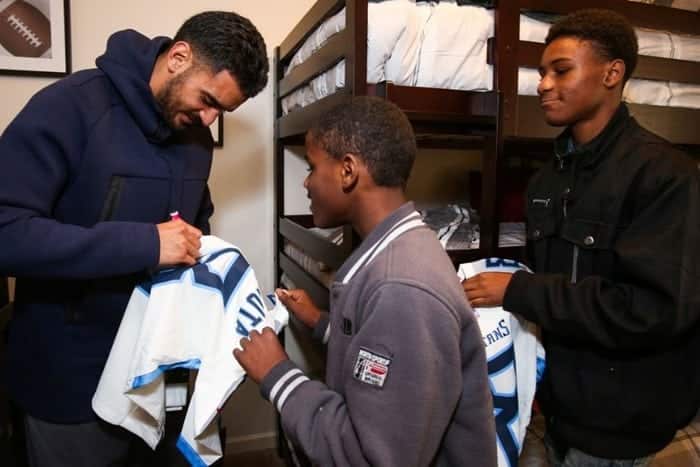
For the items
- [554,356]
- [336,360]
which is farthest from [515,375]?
[336,360]

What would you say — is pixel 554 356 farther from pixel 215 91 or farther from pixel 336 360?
pixel 215 91

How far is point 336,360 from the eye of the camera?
0.84 metres

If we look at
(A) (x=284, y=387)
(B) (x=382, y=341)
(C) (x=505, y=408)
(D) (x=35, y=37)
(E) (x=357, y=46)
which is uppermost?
(D) (x=35, y=37)

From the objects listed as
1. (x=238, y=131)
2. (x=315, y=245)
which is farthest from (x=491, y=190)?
(x=238, y=131)

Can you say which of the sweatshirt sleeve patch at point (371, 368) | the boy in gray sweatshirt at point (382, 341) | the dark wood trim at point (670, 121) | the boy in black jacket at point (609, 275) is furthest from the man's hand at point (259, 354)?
the dark wood trim at point (670, 121)

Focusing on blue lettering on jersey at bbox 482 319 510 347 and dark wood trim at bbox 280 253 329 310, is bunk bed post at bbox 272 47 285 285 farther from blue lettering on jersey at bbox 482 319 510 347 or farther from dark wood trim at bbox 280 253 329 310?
blue lettering on jersey at bbox 482 319 510 347

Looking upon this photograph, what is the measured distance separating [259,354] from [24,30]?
1571 mm

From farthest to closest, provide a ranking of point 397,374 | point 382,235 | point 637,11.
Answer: point 637,11, point 382,235, point 397,374

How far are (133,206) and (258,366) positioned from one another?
0.46 m

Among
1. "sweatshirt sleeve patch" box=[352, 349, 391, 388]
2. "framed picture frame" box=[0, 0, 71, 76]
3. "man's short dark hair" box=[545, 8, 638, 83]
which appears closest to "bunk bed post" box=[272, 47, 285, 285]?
"framed picture frame" box=[0, 0, 71, 76]

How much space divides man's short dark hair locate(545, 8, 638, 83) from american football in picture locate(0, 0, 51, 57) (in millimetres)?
1710

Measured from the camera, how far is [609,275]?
1.03 m

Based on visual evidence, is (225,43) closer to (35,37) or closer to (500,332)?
(500,332)

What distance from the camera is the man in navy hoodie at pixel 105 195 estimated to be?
3.14ft
